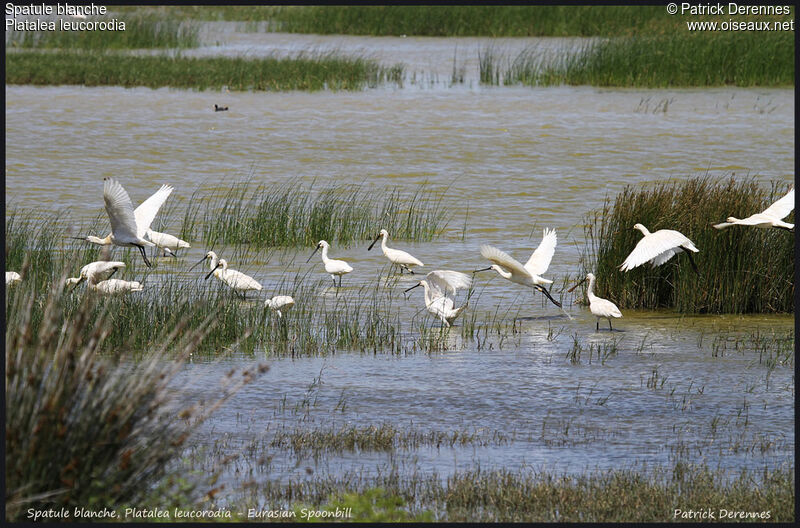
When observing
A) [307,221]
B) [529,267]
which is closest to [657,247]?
[529,267]

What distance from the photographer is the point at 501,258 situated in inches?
404

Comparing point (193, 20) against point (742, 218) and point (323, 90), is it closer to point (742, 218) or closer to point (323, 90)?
point (323, 90)

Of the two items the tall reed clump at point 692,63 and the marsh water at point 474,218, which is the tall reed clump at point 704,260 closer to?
the marsh water at point 474,218

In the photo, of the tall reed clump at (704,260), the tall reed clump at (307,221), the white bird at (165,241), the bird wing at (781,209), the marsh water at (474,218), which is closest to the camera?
the marsh water at (474,218)

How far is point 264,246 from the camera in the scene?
13.8 m

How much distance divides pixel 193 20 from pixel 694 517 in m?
41.9

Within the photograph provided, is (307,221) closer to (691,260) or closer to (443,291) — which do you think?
(443,291)

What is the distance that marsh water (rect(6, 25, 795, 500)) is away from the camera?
23.4 ft

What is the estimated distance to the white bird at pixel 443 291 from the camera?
1008 cm

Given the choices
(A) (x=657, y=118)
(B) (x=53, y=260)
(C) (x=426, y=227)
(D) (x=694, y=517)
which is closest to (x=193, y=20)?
(A) (x=657, y=118)

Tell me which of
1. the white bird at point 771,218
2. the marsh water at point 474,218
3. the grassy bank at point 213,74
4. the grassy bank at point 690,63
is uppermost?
the grassy bank at point 690,63

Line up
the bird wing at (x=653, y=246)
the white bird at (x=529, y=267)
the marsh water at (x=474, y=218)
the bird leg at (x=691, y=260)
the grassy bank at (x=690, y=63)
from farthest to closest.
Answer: the grassy bank at (x=690, y=63) → the white bird at (x=529, y=267) → the bird leg at (x=691, y=260) → the bird wing at (x=653, y=246) → the marsh water at (x=474, y=218)

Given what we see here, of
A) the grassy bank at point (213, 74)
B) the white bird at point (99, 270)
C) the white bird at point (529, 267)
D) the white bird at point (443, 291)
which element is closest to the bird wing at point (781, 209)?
the white bird at point (529, 267)

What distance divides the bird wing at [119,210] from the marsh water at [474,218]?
45.9 inches
